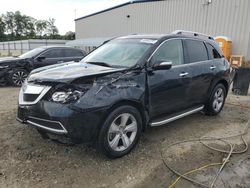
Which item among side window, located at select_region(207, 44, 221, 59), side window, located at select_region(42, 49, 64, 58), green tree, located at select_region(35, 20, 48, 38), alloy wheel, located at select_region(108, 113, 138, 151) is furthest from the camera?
green tree, located at select_region(35, 20, 48, 38)

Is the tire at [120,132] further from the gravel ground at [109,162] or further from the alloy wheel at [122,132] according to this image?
the gravel ground at [109,162]

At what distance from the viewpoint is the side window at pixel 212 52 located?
552 centimetres

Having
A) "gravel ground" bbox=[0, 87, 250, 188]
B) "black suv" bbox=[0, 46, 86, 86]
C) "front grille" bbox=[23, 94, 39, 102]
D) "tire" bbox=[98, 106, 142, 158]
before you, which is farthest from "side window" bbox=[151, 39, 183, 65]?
"black suv" bbox=[0, 46, 86, 86]

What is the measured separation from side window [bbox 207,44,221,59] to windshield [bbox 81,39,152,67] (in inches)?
73.9

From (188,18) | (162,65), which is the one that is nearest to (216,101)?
(162,65)

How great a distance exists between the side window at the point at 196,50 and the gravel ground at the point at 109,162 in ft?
4.66

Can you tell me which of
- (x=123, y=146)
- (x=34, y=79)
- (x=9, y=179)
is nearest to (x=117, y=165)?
(x=123, y=146)

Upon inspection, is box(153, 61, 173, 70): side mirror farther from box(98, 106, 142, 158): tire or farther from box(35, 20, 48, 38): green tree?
box(35, 20, 48, 38): green tree

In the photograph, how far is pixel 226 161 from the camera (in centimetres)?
365

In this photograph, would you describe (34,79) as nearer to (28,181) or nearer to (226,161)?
(28,181)

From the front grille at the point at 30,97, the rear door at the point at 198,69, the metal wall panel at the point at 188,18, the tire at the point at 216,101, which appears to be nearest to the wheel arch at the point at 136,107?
the front grille at the point at 30,97

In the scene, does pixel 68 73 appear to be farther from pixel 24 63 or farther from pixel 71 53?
pixel 71 53

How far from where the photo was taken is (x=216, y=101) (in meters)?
5.82

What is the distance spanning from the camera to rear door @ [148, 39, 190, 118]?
4012 millimetres
